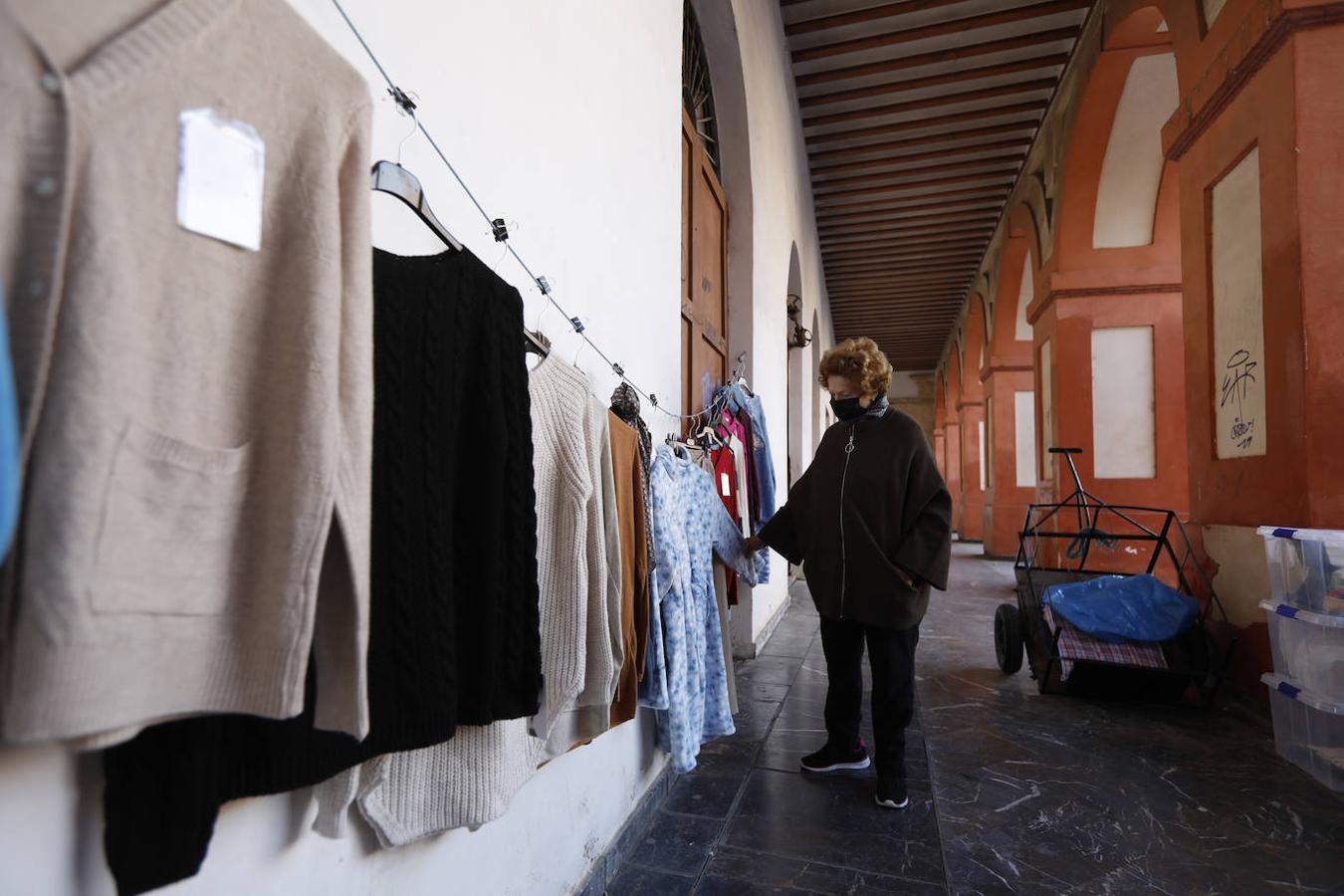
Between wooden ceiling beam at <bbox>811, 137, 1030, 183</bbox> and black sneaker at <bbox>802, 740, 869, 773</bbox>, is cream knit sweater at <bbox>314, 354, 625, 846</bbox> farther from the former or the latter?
wooden ceiling beam at <bbox>811, 137, 1030, 183</bbox>

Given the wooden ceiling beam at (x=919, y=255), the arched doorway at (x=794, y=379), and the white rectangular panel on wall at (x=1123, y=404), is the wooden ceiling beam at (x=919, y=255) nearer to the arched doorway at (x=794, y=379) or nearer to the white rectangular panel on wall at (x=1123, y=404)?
the arched doorway at (x=794, y=379)

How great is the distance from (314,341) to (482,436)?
358 millimetres

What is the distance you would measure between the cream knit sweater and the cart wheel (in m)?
3.38

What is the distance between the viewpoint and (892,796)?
8.25 feet

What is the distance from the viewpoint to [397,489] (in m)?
0.90

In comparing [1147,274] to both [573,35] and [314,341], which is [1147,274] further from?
[314,341]

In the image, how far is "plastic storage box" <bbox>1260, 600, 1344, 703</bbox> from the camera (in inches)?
95.9

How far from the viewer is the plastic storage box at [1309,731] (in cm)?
254

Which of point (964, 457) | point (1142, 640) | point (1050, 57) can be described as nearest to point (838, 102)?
point (1050, 57)

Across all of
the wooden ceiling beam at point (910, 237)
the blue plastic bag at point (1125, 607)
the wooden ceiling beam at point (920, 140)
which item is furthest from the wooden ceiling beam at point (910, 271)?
the blue plastic bag at point (1125, 607)

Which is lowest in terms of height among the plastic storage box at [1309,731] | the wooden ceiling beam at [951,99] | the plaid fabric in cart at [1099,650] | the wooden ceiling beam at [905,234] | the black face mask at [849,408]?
the plastic storage box at [1309,731]

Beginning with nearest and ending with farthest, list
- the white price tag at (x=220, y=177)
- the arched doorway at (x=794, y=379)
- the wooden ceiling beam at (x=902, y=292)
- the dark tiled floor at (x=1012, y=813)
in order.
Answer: the white price tag at (x=220, y=177) < the dark tiled floor at (x=1012, y=813) < the arched doorway at (x=794, y=379) < the wooden ceiling beam at (x=902, y=292)

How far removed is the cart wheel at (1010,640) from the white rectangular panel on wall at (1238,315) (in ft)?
4.50

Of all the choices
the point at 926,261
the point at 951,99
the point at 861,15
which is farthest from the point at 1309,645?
the point at 926,261
